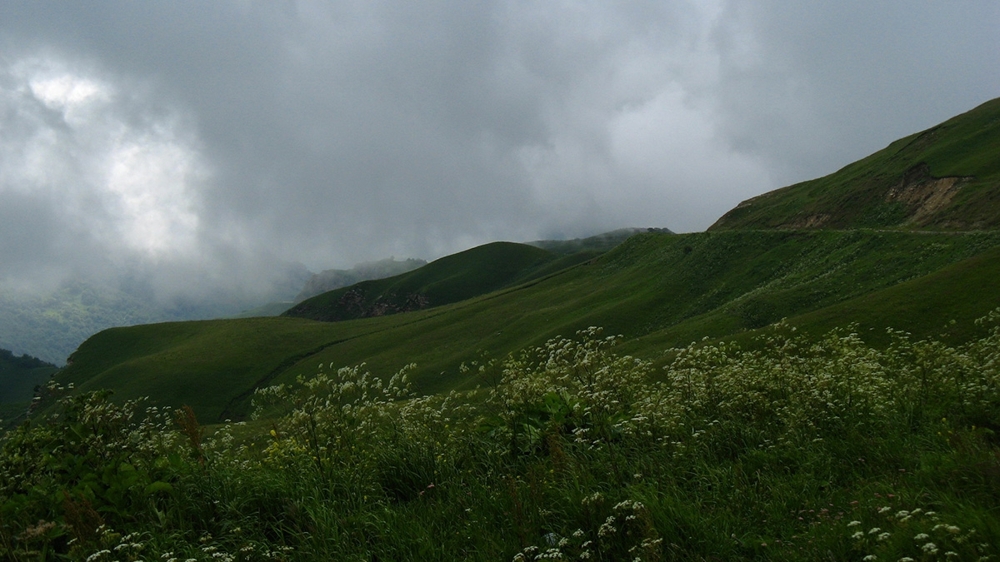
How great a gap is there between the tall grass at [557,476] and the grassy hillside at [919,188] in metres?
70.3

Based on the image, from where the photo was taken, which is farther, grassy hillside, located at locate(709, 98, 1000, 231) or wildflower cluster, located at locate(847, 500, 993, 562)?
grassy hillside, located at locate(709, 98, 1000, 231)

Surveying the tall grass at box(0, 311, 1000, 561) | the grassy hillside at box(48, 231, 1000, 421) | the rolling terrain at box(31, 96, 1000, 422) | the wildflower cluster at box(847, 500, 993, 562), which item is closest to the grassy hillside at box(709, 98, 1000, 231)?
the rolling terrain at box(31, 96, 1000, 422)

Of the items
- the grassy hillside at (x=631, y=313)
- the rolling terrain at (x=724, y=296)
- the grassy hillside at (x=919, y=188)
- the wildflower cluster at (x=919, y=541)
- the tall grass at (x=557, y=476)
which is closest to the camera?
the wildflower cluster at (x=919, y=541)

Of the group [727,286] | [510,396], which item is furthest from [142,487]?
[727,286]

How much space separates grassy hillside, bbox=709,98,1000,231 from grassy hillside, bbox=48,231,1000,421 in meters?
18.8

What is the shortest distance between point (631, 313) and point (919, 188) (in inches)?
1970

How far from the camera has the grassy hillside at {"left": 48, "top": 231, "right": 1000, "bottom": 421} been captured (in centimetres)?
4225

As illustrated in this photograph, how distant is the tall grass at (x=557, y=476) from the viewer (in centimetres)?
600

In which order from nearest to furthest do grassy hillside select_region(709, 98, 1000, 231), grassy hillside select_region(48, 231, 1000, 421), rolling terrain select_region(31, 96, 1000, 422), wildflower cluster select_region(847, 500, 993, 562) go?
wildflower cluster select_region(847, 500, 993, 562) < grassy hillside select_region(48, 231, 1000, 421) < rolling terrain select_region(31, 96, 1000, 422) < grassy hillside select_region(709, 98, 1000, 231)

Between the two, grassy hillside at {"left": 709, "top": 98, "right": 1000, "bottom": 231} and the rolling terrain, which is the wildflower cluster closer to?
the rolling terrain

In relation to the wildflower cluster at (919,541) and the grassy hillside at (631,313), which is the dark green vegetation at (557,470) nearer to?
the wildflower cluster at (919,541)

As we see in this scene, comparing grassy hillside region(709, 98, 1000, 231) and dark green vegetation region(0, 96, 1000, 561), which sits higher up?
grassy hillside region(709, 98, 1000, 231)

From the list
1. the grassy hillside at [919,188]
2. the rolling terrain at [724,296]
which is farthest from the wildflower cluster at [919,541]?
the grassy hillside at [919,188]

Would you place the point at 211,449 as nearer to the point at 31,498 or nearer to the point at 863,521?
the point at 31,498
